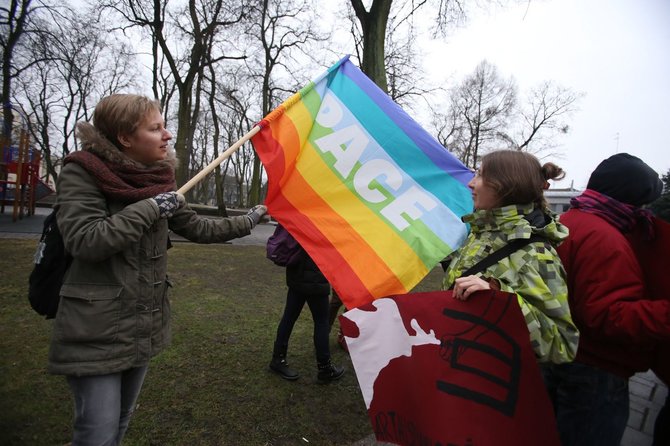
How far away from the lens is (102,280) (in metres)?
1.58

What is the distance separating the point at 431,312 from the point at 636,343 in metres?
0.82

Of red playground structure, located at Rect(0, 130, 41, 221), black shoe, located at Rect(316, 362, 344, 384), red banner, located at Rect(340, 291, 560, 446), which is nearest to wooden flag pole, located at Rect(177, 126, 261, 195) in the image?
red banner, located at Rect(340, 291, 560, 446)

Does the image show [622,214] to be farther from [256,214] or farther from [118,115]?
[118,115]

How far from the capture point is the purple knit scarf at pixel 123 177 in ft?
5.11

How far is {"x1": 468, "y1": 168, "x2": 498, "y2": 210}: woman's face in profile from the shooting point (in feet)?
5.85

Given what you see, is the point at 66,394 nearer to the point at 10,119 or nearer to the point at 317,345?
the point at 317,345

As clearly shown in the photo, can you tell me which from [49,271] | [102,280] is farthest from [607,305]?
[49,271]

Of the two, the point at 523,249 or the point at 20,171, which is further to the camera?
the point at 20,171

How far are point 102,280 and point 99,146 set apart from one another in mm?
551

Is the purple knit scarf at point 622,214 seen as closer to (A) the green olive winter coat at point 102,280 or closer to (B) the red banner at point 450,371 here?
(B) the red banner at point 450,371

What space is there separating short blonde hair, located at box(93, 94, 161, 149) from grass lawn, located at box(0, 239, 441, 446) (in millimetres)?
1834

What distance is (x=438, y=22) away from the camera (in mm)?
9117

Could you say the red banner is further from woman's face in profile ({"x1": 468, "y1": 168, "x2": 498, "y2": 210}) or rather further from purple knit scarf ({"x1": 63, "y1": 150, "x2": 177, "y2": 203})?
purple knit scarf ({"x1": 63, "y1": 150, "x2": 177, "y2": 203})

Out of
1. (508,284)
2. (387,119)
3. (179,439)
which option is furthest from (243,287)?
(508,284)
